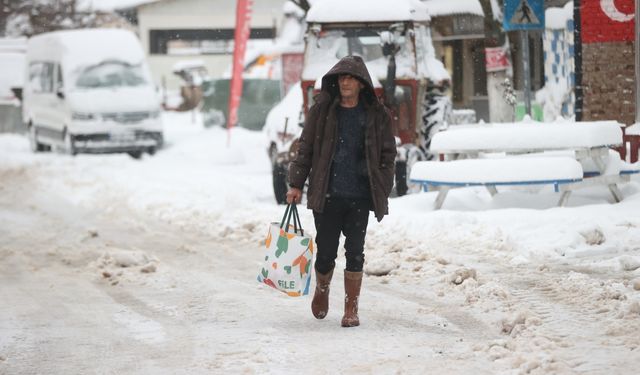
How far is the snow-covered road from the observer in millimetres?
6391

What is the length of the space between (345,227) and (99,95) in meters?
18.8

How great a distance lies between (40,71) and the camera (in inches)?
1094

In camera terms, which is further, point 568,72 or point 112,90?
point 112,90

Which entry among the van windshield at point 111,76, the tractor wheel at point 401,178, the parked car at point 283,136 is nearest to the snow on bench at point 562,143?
the tractor wheel at point 401,178

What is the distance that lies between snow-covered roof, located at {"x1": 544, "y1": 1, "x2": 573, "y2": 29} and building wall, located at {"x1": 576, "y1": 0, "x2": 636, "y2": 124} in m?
7.67

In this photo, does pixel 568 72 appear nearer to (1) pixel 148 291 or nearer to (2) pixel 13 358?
(1) pixel 148 291

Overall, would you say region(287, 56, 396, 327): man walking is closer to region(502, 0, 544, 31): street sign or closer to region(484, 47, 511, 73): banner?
region(502, 0, 544, 31): street sign

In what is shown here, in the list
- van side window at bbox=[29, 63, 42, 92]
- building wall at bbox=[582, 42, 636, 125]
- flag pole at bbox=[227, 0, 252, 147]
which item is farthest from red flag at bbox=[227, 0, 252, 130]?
building wall at bbox=[582, 42, 636, 125]

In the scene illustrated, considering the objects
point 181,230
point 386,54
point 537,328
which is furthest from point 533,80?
point 537,328

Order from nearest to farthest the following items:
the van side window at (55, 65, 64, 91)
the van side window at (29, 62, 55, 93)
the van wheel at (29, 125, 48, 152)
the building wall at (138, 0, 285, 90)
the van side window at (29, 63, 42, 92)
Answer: the van side window at (55, 65, 64, 91), the van side window at (29, 62, 55, 93), the van side window at (29, 63, 42, 92), the van wheel at (29, 125, 48, 152), the building wall at (138, 0, 285, 90)

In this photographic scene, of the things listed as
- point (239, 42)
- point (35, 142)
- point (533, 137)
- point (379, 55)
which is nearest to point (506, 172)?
point (533, 137)

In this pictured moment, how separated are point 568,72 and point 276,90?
1043cm

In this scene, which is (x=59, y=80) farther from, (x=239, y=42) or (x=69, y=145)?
(x=239, y=42)

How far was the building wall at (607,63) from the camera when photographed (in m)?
15.1
